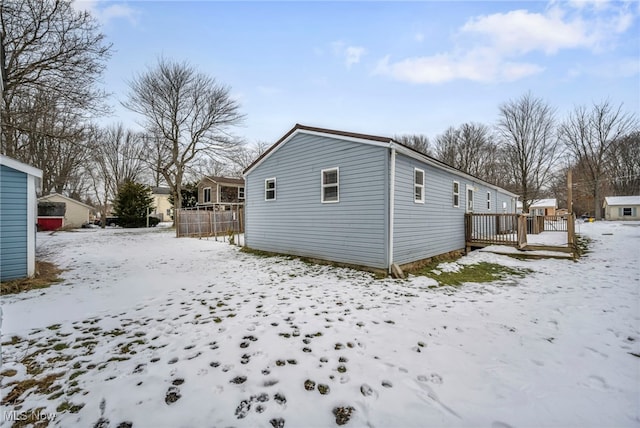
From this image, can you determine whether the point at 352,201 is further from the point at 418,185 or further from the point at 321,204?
the point at 418,185

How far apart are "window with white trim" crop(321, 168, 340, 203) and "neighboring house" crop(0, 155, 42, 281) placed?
7.16 m

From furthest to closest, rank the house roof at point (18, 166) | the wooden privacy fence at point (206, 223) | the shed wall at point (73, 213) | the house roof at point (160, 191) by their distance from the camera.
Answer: the house roof at point (160, 191) → the shed wall at point (73, 213) → the wooden privacy fence at point (206, 223) → the house roof at point (18, 166)

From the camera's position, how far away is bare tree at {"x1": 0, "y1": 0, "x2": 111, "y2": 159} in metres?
9.00

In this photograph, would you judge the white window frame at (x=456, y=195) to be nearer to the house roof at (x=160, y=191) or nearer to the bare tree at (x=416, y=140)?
the bare tree at (x=416, y=140)

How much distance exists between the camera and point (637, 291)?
553cm

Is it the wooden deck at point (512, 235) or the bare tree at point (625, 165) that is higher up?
the bare tree at point (625, 165)

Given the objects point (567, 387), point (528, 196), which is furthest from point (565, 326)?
point (528, 196)

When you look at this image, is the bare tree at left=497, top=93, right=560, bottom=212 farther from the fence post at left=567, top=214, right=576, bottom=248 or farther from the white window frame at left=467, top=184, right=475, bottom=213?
the fence post at left=567, top=214, right=576, bottom=248

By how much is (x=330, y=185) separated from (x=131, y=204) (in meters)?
27.3

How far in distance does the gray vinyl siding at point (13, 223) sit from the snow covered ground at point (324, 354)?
1184 millimetres

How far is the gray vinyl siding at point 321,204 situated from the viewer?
7.22m

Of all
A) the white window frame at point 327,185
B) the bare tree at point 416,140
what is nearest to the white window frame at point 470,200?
the white window frame at point 327,185

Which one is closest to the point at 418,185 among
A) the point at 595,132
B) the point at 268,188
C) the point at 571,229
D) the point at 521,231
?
the point at 521,231

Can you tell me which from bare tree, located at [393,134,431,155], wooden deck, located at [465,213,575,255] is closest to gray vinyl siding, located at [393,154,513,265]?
wooden deck, located at [465,213,575,255]
